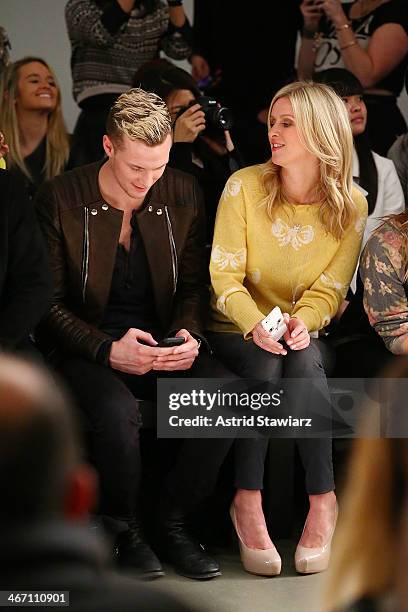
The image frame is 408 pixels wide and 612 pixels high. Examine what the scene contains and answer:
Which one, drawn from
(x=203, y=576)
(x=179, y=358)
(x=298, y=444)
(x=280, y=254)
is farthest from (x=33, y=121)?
(x=203, y=576)

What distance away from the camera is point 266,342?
2730 mm

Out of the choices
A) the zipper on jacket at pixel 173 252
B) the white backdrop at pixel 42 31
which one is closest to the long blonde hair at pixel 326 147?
the zipper on jacket at pixel 173 252

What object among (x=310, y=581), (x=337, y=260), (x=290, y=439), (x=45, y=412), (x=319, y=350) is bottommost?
(x=310, y=581)

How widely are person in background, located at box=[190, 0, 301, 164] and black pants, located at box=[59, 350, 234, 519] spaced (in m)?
1.33

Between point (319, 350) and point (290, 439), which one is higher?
point (319, 350)

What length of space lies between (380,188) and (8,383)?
2927mm

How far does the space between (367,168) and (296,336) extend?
941 mm

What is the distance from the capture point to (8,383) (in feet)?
2.10

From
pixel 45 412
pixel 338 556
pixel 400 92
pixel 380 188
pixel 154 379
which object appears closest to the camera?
pixel 45 412

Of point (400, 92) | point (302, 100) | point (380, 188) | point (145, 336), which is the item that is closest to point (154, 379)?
point (145, 336)

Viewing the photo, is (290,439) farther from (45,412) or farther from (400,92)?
(45,412)

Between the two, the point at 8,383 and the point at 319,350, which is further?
the point at 319,350

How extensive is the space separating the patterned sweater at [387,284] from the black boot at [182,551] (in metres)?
0.73

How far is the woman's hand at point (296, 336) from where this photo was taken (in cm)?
272
